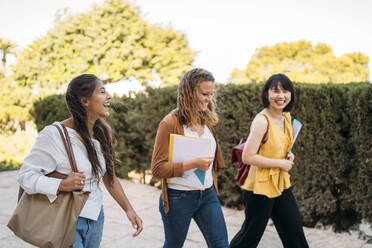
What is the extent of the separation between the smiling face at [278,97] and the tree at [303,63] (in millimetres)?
37351

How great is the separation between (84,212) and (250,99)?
418 cm

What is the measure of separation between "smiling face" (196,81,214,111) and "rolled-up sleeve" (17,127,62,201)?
1107 mm

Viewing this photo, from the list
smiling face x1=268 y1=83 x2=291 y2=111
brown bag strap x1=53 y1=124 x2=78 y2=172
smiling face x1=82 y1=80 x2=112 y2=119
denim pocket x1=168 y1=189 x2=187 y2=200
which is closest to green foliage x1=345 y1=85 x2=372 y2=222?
smiling face x1=268 y1=83 x2=291 y2=111

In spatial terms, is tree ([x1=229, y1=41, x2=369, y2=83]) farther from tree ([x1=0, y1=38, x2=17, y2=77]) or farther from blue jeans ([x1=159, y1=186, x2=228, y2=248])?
blue jeans ([x1=159, y1=186, x2=228, y2=248])

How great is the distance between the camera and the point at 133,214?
8.39ft

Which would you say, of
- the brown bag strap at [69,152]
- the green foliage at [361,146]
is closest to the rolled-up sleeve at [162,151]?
the brown bag strap at [69,152]

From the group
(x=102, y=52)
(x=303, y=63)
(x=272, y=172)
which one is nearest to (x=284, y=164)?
(x=272, y=172)

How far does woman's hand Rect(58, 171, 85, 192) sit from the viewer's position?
2004 millimetres

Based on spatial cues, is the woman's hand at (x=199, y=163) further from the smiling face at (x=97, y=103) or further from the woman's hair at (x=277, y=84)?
the woman's hair at (x=277, y=84)

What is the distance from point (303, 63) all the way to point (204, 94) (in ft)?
161

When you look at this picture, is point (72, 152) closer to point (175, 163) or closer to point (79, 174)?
point (79, 174)

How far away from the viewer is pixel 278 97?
10.6 ft

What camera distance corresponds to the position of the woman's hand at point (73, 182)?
2.00m

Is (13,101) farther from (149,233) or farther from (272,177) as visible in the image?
(272,177)
